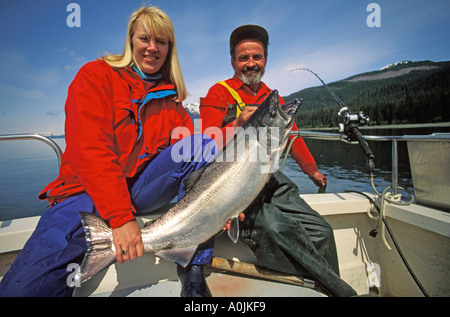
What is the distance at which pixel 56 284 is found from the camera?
1.92 m

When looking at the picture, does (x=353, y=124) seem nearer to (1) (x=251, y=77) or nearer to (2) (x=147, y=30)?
(1) (x=251, y=77)

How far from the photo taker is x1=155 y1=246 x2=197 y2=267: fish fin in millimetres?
2230

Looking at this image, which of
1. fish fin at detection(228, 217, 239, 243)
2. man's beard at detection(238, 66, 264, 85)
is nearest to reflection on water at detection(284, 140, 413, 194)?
man's beard at detection(238, 66, 264, 85)

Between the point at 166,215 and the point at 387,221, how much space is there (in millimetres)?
2994

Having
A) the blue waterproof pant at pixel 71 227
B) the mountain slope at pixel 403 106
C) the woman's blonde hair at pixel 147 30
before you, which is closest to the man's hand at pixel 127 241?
the blue waterproof pant at pixel 71 227

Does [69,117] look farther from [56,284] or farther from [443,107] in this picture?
[443,107]

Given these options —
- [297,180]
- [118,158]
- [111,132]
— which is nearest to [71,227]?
[118,158]

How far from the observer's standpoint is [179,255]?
2.25 metres

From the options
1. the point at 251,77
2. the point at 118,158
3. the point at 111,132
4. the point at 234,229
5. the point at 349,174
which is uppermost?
the point at 251,77

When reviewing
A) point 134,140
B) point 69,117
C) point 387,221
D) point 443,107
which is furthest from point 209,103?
point 443,107

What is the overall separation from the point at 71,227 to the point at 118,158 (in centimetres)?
72

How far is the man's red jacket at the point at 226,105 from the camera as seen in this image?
142 inches

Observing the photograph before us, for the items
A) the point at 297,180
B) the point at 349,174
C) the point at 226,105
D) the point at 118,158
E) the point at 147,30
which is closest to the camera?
the point at 118,158

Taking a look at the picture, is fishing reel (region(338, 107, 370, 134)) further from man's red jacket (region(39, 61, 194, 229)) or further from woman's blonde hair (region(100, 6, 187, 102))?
woman's blonde hair (region(100, 6, 187, 102))
